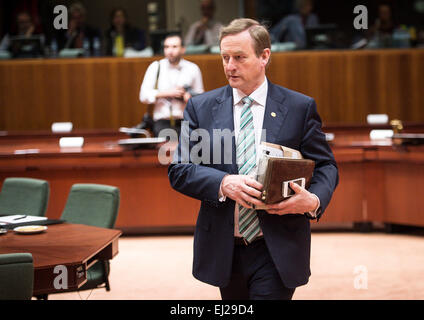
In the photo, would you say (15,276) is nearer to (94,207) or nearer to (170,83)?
(94,207)

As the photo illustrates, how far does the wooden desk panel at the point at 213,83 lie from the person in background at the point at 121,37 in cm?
24

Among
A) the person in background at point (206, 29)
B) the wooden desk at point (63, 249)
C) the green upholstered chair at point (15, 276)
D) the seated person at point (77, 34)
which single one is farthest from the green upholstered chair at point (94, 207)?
the person in background at point (206, 29)

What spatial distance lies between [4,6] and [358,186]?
643 centimetres

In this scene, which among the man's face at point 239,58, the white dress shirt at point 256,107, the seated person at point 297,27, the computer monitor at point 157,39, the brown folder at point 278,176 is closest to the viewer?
the brown folder at point 278,176

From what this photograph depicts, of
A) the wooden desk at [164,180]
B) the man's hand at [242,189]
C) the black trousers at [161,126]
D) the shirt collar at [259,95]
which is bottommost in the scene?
the wooden desk at [164,180]

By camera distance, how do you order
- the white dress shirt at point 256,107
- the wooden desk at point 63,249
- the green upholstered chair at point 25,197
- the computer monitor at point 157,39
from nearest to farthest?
the white dress shirt at point 256,107 < the wooden desk at point 63,249 < the green upholstered chair at point 25,197 < the computer monitor at point 157,39

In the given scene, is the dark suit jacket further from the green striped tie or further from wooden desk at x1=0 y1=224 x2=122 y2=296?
wooden desk at x1=0 y1=224 x2=122 y2=296

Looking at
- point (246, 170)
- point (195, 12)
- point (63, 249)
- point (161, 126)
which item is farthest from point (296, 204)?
point (195, 12)

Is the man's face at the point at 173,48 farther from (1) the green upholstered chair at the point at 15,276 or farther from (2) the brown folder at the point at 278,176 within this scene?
(2) the brown folder at the point at 278,176

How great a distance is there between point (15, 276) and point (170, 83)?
4.22m

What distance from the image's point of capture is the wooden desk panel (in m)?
7.43

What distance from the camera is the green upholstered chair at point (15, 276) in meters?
2.15

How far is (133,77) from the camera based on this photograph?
24.6 ft
